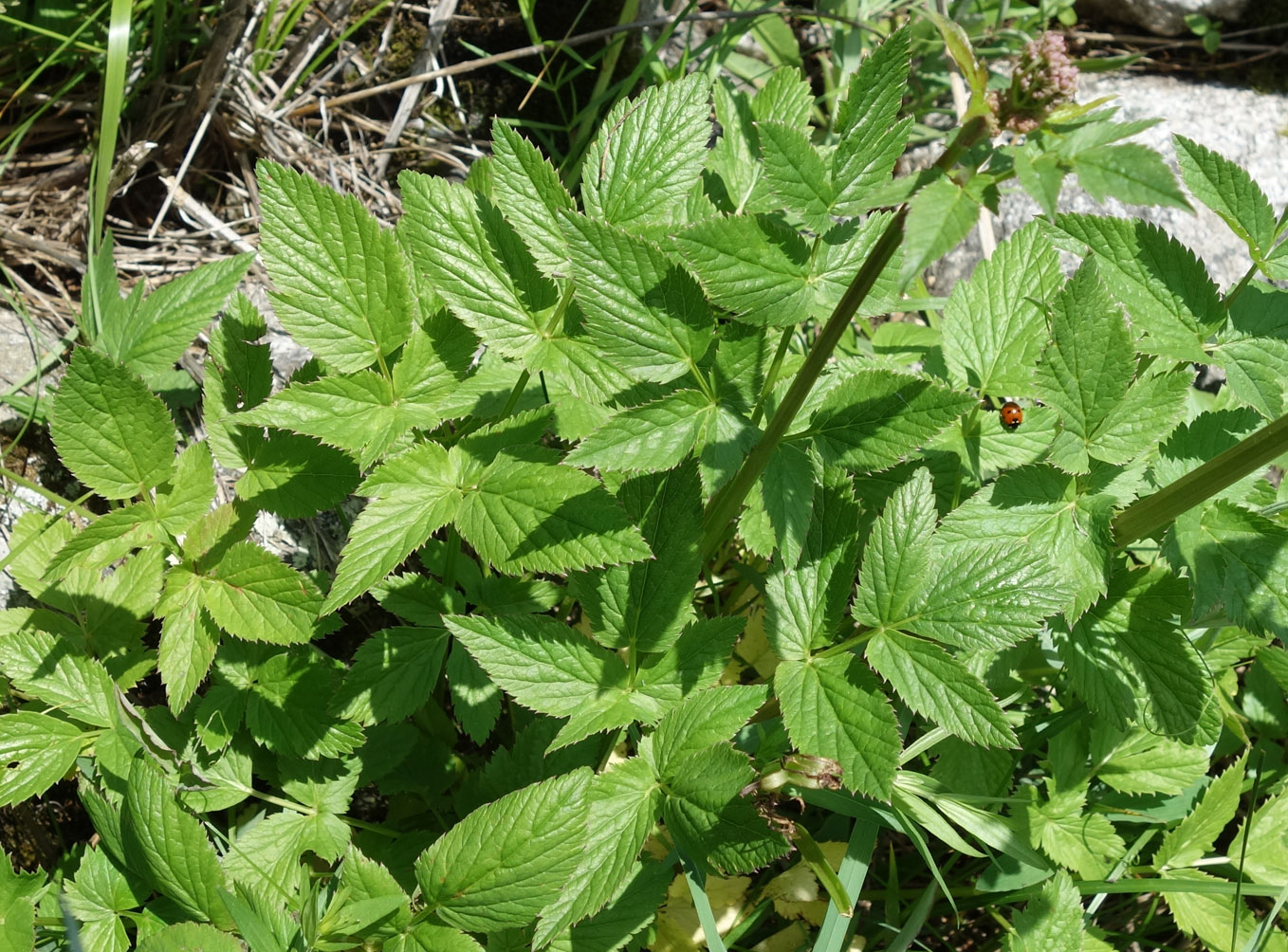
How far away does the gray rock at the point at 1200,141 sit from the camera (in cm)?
337

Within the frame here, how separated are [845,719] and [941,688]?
17 centimetres

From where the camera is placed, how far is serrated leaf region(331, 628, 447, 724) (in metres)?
1.82

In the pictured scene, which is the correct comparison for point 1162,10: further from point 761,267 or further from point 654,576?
point 654,576

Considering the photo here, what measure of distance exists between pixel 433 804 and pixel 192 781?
1.64 ft

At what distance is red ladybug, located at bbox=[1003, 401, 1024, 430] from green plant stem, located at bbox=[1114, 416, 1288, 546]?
0.30m

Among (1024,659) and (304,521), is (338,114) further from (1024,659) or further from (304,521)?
(1024,659)

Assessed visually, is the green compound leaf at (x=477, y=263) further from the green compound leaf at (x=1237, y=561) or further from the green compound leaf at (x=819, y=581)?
the green compound leaf at (x=1237, y=561)

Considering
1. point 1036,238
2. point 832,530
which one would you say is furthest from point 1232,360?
point 832,530

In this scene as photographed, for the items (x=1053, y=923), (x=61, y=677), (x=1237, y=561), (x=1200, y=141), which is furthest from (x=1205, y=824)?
(x=1200, y=141)

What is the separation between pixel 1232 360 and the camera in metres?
1.64

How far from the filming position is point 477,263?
66.6 inches

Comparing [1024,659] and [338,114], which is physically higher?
[338,114]

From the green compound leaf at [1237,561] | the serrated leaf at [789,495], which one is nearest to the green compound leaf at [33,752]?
the serrated leaf at [789,495]

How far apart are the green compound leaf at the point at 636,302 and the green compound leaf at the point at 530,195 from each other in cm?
17
